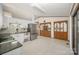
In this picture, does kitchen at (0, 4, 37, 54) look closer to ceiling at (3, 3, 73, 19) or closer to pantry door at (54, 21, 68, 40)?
ceiling at (3, 3, 73, 19)

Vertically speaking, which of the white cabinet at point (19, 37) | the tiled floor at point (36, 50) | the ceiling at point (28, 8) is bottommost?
the tiled floor at point (36, 50)

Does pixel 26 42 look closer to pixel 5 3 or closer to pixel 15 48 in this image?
pixel 15 48

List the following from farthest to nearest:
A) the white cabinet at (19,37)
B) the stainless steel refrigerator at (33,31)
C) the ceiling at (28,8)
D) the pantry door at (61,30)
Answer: the pantry door at (61,30) < the stainless steel refrigerator at (33,31) < the white cabinet at (19,37) < the ceiling at (28,8)

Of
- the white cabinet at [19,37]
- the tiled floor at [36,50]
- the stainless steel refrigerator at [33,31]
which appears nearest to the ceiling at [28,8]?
the stainless steel refrigerator at [33,31]

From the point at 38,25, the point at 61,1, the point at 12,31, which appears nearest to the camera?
the point at 61,1

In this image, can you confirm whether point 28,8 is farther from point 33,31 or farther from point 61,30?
point 61,30

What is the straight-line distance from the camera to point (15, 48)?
2906 millimetres

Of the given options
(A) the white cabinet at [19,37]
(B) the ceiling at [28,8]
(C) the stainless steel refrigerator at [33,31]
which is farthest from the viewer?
(C) the stainless steel refrigerator at [33,31]

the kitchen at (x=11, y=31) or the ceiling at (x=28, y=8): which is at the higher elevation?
the ceiling at (x=28, y=8)

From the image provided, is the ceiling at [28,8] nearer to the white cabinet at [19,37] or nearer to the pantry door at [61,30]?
the white cabinet at [19,37]

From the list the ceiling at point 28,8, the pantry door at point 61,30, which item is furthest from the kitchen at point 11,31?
the pantry door at point 61,30

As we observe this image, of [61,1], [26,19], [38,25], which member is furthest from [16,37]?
[61,1]

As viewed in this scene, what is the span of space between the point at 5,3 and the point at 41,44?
6.63 feet

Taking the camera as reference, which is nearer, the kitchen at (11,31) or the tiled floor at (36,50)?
the kitchen at (11,31)
